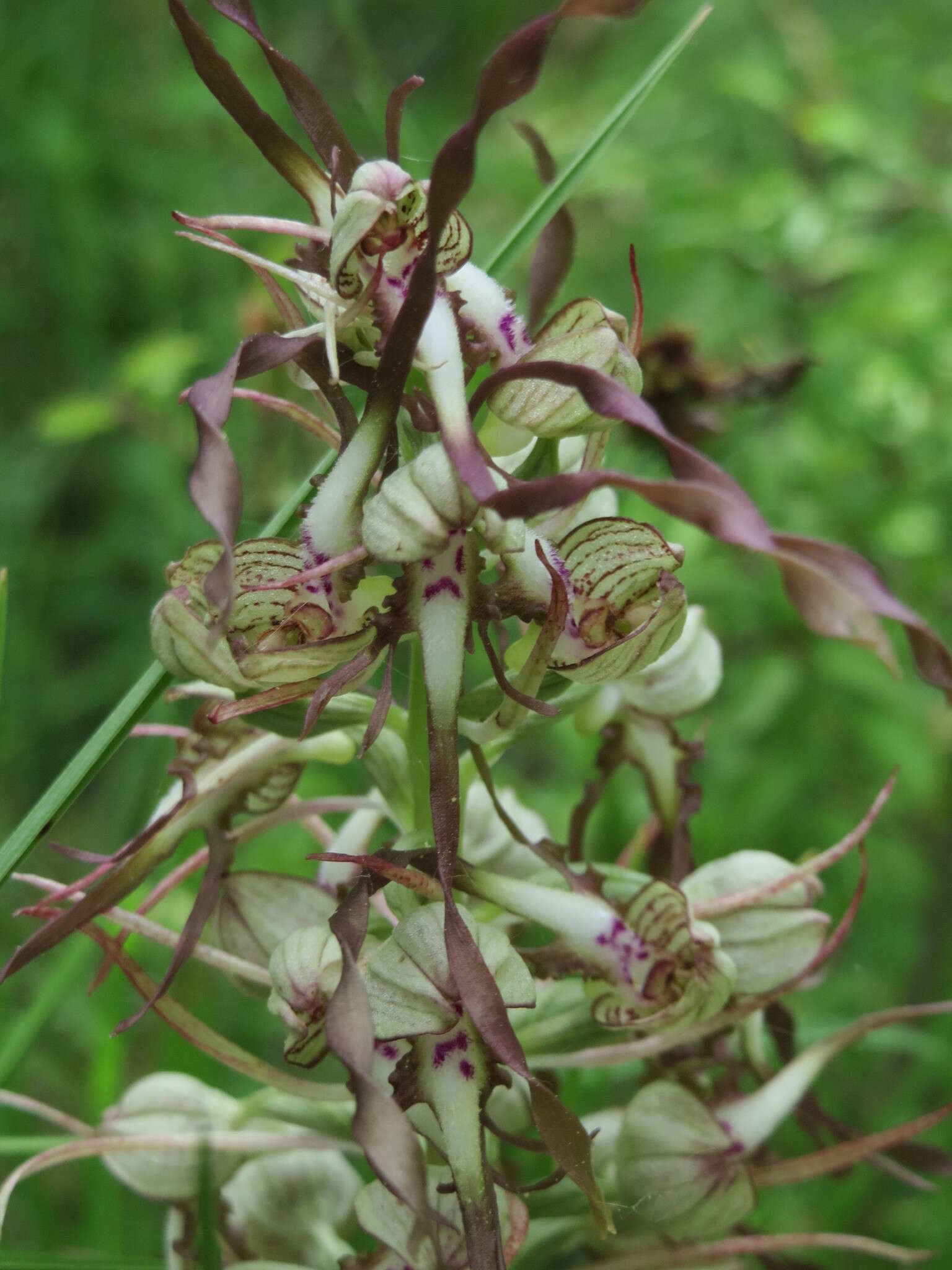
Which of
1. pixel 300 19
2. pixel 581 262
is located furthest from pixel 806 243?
pixel 300 19

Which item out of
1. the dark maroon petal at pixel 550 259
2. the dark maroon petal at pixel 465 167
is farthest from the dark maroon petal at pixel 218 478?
the dark maroon petal at pixel 550 259

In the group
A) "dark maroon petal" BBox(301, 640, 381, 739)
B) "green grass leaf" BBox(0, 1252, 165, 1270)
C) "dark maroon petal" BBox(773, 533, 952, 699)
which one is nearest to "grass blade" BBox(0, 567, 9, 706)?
"dark maroon petal" BBox(301, 640, 381, 739)

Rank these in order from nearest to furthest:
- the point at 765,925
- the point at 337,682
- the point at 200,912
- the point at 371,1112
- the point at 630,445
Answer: the point at 371,1112 < the point at 337,682 < the point at 200,912 < the point at 765,925 < the point at 630,445

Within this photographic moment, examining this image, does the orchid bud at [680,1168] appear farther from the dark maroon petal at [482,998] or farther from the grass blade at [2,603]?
the grass blade at [2,603]

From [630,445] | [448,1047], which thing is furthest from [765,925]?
[630,445]

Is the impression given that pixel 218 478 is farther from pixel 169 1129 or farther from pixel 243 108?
pixel 169 1129

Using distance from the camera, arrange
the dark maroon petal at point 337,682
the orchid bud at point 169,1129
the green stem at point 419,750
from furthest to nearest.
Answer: the orchid bud at point 169,1129 < the green stem at point 419,750 < the dark maroon petal at point 337,682
